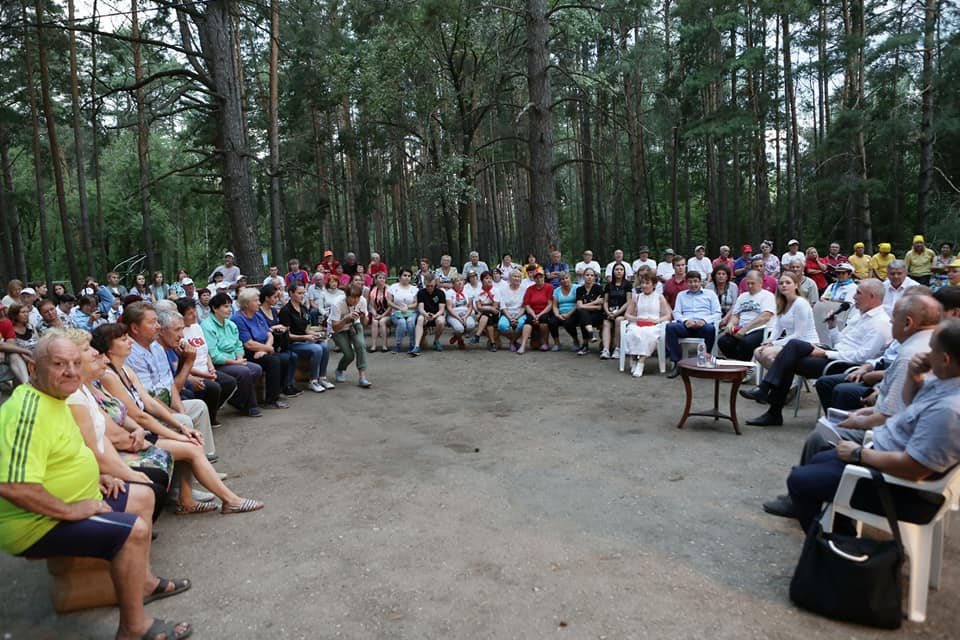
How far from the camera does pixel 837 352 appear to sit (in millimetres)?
4797

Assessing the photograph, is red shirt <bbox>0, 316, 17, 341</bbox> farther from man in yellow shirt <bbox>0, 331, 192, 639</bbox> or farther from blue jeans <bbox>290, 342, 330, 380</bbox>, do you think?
man in yellow shirt <bbox>0, 331, 192, 639</bbox>

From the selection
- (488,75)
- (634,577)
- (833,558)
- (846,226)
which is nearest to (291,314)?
(634,577)

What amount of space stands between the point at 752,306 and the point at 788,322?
101cm

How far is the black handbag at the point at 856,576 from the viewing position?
2.21 metres

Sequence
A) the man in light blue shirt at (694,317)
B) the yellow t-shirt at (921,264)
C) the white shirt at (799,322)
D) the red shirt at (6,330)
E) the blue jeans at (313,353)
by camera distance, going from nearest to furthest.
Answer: the white shirt at (799,322) → the blue jeans at (313,353) → the man in light blue shirt at (694,317) → the red shirt at (6,330) → the yellow t-shirt at (921,264)

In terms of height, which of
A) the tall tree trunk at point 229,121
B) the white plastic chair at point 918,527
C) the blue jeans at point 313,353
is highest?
the tall tree trunk at point 229,121

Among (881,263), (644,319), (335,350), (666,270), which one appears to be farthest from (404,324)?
(881,263)

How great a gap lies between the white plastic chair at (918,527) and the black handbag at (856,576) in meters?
0.08

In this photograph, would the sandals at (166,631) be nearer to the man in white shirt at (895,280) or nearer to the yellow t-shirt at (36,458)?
the yellow t-shirt at (36,458)

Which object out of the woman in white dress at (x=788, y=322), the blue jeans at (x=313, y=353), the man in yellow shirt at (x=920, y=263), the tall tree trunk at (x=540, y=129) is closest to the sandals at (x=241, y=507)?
the blue jeans at (x=313, y=353)

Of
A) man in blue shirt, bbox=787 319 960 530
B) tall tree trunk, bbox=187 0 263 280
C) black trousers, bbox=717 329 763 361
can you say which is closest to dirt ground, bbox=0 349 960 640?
man in blue shirt, bbox=787 319 960 530

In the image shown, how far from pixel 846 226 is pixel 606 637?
1878 centimetres

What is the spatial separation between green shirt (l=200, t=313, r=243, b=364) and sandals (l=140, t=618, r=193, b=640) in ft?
11.1

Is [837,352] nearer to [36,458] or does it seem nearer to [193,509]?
[193,509]
